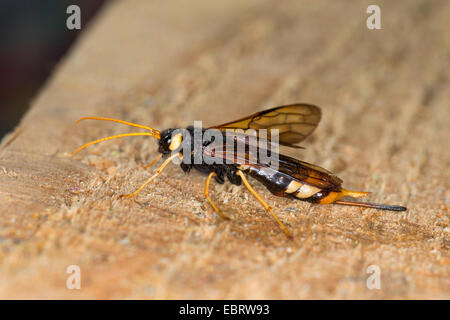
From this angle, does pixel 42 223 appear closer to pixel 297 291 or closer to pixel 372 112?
pixel 297 291

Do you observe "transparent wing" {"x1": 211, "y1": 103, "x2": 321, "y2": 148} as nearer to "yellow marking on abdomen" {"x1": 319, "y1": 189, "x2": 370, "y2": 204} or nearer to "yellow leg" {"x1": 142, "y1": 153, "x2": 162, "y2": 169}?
"yellow leg" {"x1": 142, "y1": 153, "x2": 162, "y2": 169}

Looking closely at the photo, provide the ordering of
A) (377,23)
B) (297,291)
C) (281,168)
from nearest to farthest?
(297,291), (281,168), (377,23)

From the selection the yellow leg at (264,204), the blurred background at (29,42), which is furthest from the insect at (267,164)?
the blurred background at (29,42)

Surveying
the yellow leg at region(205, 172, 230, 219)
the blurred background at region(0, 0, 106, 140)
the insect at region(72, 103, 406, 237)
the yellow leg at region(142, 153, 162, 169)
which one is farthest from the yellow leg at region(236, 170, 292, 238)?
the blurred background at region(0, 0, 106, 140)

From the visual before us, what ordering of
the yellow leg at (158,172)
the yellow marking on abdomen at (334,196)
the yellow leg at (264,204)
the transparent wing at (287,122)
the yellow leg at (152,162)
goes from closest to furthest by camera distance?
the yellow leg at (264,204)
the yellow leg at (158,172)
the yellow marking on abdomen at (334,196)
the yellow leg at (152,162)
the transparent wing at (287,122)

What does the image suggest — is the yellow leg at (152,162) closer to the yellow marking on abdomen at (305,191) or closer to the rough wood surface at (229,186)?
the rough wood surface at (229,186)

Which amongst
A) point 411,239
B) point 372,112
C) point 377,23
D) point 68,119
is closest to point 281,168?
point 411,239
